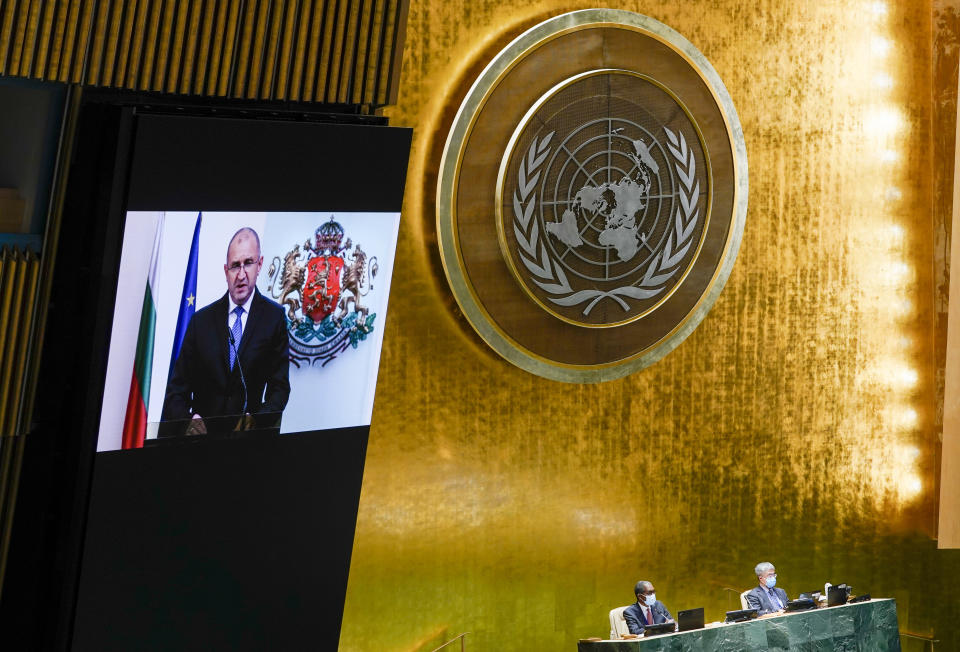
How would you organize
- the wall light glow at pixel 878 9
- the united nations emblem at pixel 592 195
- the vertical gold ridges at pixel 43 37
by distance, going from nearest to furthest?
the vertical gold ridges at pixel 43 37, the united nations emblem at pixel 592 195, the wall light glow at pixel 878 9

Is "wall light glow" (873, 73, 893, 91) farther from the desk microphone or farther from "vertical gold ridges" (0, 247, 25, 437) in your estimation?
"vertical gold ridges" (0, 247, 25, 437)

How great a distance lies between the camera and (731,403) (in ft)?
22.0

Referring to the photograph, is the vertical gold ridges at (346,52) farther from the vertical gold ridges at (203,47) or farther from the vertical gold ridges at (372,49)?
the vertical gold ridges at (203,47)

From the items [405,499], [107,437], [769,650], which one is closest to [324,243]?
[107,437]

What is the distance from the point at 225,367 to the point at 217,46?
130 cm

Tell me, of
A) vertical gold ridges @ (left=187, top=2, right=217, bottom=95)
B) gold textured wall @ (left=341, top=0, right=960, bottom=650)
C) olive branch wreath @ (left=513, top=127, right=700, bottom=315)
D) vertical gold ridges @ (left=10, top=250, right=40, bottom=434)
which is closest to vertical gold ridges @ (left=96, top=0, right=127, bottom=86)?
vertical gold ridges @ (left=187, top=2, right=217, bottom=95)

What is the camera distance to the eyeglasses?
177 inches

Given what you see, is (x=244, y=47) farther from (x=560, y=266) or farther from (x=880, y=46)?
(x=880, y=46)

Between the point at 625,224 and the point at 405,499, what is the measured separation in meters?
1.94

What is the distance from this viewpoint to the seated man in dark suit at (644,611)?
596cm

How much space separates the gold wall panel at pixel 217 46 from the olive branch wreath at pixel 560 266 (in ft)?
4.28

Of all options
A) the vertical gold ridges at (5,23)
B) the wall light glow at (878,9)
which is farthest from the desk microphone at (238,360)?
the wall light glow at (878,9)

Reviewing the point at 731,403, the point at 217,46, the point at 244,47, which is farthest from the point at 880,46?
the point at 217,46

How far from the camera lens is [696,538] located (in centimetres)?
669
